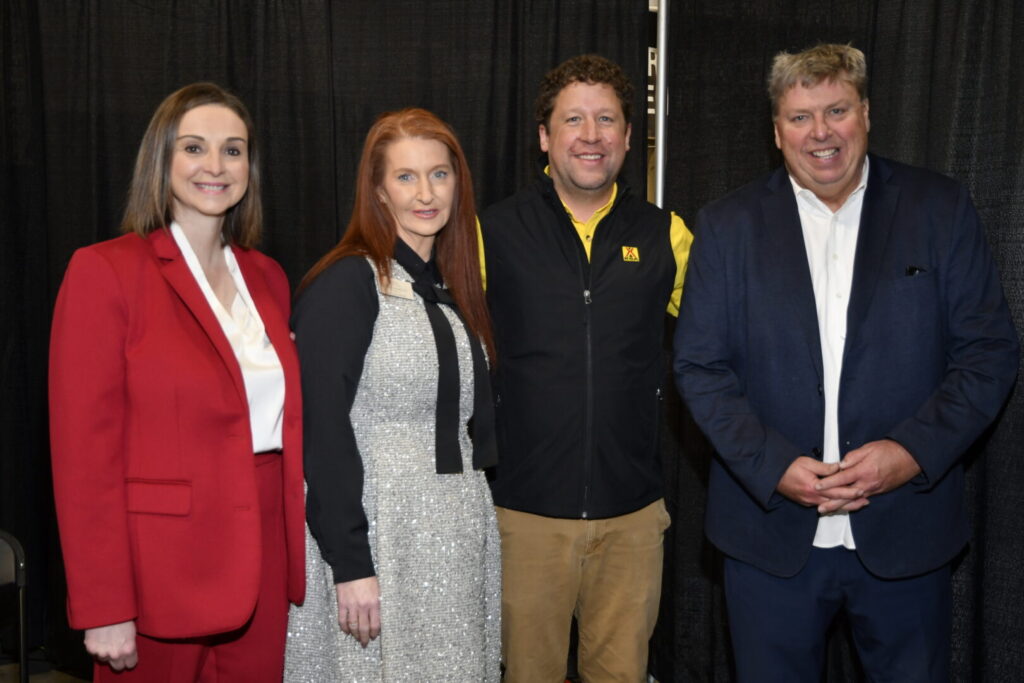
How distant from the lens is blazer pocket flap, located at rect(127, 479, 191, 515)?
1840 millimetres

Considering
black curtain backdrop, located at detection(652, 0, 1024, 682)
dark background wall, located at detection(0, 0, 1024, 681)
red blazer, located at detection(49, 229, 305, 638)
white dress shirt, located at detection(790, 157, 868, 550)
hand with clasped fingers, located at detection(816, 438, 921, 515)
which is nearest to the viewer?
red blazer, located at detection(49, 229, 305, 638)

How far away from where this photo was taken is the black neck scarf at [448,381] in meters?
2.07

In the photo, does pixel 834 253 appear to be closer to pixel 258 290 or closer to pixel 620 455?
pixel 620 455

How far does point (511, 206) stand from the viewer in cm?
255

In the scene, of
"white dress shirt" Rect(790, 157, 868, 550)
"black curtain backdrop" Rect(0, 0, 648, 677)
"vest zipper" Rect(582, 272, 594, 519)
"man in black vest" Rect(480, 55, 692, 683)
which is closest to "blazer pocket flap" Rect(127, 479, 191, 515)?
"man in black vest" Rect(480, 55, 692, 683)

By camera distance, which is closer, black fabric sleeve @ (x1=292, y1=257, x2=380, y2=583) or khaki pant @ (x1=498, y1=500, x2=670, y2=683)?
black fabric sleeve @ (x1=292, y1=257, x2=380, y2=583)

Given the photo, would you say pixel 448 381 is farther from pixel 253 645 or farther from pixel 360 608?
pixel 253 645

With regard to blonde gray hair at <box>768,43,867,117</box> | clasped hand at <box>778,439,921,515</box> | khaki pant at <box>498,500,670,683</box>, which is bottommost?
khaki pant at <box>498,500,670,683</box>

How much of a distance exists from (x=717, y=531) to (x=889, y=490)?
0.41 m

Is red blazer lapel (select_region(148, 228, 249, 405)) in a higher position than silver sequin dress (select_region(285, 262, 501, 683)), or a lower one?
higher

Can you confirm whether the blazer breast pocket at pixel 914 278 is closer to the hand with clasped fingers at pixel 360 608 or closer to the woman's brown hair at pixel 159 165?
the hand with clasped fingers at pixel 360 608

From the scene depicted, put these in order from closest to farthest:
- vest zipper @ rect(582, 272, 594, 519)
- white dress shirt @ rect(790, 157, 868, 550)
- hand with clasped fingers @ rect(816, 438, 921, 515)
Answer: hand with clasped fingers @ rect(816, 438, 921, 515), white dress shirt @ rect(790, 157, 868, 550), vest zipper @ rect(582, 272, 594, 519)

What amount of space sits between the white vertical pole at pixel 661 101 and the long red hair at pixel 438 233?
1217 millimetres

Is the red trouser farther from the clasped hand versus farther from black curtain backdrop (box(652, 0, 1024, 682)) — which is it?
black curtain backdrop (box(652, 0, 1024, 682))
